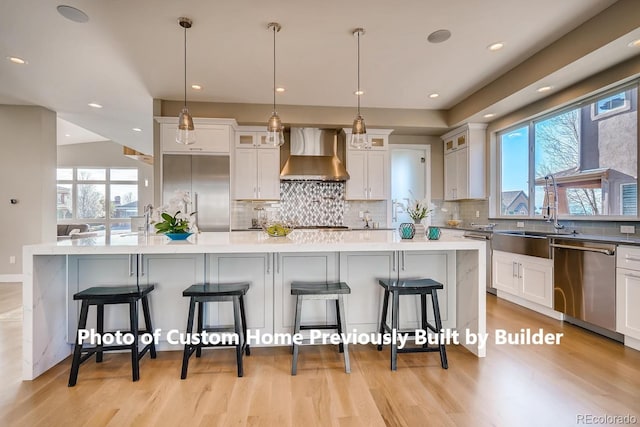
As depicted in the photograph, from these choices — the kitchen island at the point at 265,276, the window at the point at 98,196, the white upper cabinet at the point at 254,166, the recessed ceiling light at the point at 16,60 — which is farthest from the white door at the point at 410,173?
the window at the point at 98,196

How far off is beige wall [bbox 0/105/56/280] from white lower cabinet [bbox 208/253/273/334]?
4372 millimetres

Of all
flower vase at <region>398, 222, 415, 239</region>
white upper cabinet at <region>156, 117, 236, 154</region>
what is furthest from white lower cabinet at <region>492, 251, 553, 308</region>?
white upper cabinet at <region>156, 117, 236, 154</region>

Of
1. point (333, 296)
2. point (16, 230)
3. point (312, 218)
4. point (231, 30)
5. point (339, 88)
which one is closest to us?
point (333, 296)

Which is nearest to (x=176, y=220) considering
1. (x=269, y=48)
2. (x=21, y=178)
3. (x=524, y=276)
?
(x=269, y=48)

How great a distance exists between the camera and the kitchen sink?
3.29 m

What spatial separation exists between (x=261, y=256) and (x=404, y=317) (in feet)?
4.41

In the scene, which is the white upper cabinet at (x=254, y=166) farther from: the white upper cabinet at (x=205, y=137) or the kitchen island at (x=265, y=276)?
the kitchen island at (x=265, y=276)

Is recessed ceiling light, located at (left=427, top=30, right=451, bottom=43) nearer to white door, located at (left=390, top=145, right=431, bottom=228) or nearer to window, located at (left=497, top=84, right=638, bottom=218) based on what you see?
window, located at (left=497, top=84, right=638, bottom=218)

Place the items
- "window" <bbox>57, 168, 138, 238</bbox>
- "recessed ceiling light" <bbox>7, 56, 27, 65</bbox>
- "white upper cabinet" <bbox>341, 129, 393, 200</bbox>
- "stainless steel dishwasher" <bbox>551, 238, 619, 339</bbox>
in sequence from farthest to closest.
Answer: "window" <bbox>57, 168, 138, 238</bbox>
"white upper cabinet" <bbox>341, 129, 393, 200</bbox>
"recessed ceiling light" <bbox>7, 56, 27, 65</bbox>
"stainless steel dishwasher" <bbox>551, 238, 619, 339</bbox>

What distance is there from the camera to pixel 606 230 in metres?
3.16

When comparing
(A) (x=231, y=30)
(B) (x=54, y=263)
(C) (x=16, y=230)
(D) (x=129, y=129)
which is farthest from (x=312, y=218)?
(C) (x=16, y=230)

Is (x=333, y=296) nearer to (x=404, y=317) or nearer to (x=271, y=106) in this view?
(x=404, y=317)

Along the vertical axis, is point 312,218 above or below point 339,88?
below

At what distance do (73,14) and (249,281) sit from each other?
258 centimetres
